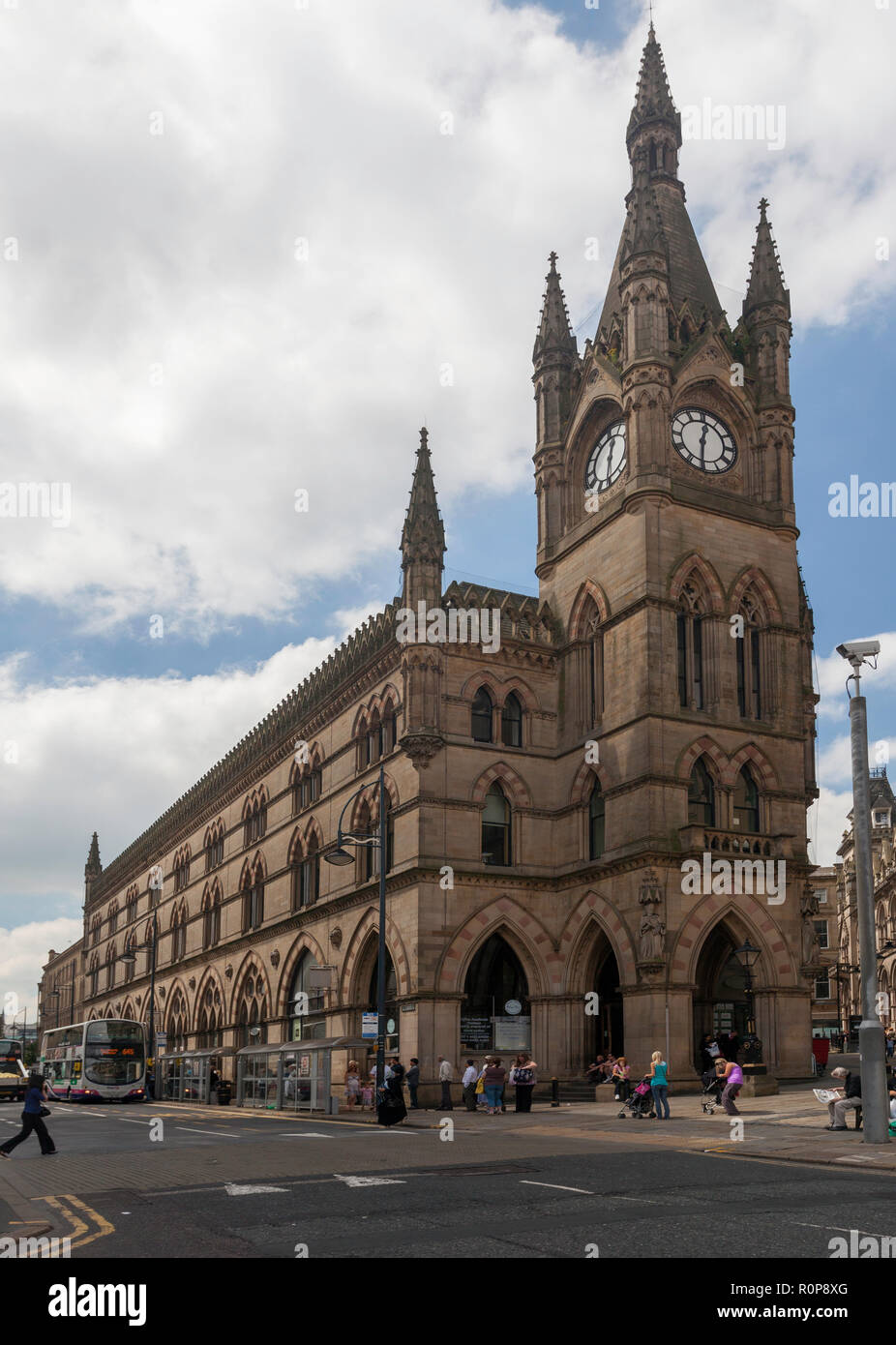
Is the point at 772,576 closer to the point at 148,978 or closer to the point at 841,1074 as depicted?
the point at 841,1074

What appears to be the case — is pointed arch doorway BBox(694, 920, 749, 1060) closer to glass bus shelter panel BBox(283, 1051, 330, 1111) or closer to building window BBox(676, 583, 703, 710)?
building window BBox(676, 583, 703, 710)

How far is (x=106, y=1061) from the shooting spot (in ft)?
176

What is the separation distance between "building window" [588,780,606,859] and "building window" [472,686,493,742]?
3.91 metres

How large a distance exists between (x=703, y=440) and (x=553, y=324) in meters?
8.97

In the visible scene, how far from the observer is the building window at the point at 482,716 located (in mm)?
42531

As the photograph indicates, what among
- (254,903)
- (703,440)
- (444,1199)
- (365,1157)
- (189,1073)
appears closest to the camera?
(444,1199)

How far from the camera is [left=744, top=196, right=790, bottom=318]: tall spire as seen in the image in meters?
45.5

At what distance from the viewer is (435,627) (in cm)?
4191

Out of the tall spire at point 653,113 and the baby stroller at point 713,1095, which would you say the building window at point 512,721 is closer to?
the baby stroller at point 713,1095

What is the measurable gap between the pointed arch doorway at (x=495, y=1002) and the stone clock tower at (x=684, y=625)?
2.80 metres

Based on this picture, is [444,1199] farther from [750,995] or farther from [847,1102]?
[750,995]

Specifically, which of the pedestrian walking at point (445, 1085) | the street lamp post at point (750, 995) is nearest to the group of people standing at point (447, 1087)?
the pedestrian walking at point (445, 1085)

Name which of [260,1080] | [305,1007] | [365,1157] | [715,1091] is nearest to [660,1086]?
[715,1091]
